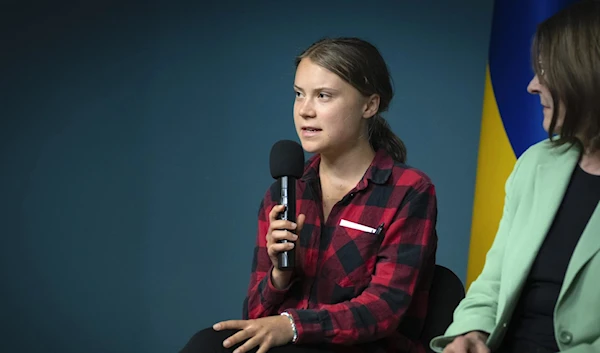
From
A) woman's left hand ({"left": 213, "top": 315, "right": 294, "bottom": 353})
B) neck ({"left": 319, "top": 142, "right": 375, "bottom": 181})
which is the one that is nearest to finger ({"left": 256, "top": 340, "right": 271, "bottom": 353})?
woman's left hand ({"left": 213, "top": 315, "right": 294, "bottom": 353})

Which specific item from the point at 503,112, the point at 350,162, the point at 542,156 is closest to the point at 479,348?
the point at 542,156

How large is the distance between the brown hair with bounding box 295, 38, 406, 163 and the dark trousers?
609 millimetres

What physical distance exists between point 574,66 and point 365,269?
2.37 ft

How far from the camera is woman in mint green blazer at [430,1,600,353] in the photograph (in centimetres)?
147

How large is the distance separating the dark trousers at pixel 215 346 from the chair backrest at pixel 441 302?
0.28m

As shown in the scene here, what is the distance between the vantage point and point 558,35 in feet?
4.98

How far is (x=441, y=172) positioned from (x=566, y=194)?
4.67 feet

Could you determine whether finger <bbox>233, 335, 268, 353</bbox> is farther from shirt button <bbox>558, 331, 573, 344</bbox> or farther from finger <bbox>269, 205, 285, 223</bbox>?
shirt button <bbox>558, 331, 573, 344</bbox>

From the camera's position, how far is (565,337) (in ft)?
4.81

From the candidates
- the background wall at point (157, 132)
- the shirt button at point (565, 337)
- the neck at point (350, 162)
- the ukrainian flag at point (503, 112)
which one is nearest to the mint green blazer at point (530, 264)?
the shirt button at point (565, 337)

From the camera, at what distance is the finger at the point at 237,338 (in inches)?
69.0

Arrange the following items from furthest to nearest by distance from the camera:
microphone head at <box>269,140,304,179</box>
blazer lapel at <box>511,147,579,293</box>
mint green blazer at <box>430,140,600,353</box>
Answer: microphone head at <box>269,140,304,179</box> < blazer lapel at <box>511,147,579,293</box> < mint green blazer at <box>430,140,600,353</box>

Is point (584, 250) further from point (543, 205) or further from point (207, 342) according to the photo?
point (207, 342)

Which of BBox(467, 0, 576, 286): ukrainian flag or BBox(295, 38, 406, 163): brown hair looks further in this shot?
BBox(467, 0, 576, 286): ukrainian flag
